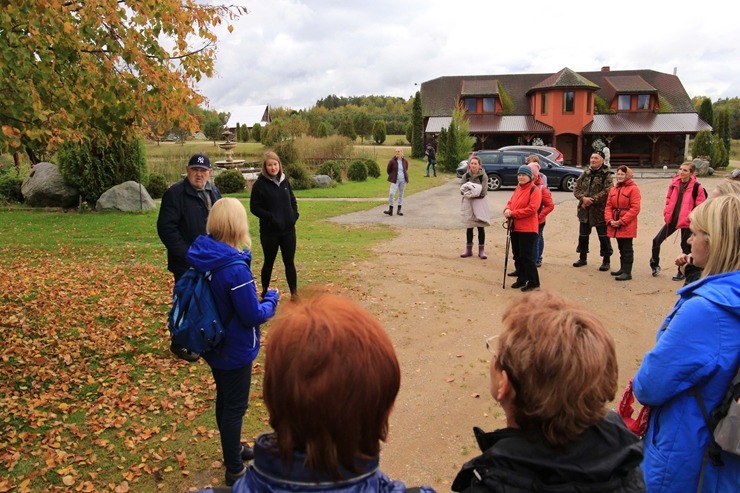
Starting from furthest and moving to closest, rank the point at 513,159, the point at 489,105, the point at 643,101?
1. the point at 489,105
2. the point at 643,101
3. the point at 513,159

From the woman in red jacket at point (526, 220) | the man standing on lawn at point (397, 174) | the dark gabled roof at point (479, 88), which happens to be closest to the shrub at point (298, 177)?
the man standing on lawn at point (397, 174)

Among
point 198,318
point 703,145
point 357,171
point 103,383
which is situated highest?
point 703,145

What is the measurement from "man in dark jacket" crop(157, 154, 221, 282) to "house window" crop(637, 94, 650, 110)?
1637 inches

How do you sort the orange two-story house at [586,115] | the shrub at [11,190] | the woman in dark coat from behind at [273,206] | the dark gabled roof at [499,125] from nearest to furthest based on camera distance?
the woman in dark coat from behind at [273,206]
the shrub at [11,190]
the orange two-story house at [586,115]
the dark gabled roof at [499,125]

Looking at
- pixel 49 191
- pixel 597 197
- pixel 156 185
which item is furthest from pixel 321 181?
pixel 597 197

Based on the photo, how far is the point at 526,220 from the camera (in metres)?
8.05

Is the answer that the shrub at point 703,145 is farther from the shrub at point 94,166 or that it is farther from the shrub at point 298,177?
the shrub at point 94,166

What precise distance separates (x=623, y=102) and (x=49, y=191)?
3702cm

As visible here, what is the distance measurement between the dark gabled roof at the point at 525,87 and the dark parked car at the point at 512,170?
57.8 feet

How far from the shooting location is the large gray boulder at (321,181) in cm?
2564

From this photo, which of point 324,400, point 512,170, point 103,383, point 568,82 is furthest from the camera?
point 568,82

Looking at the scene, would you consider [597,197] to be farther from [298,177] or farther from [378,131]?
[378,131]

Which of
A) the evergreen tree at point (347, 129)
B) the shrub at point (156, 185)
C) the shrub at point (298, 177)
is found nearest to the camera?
the shrub at point (156, 185)

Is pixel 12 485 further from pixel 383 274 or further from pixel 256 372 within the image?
pixel 383 274
